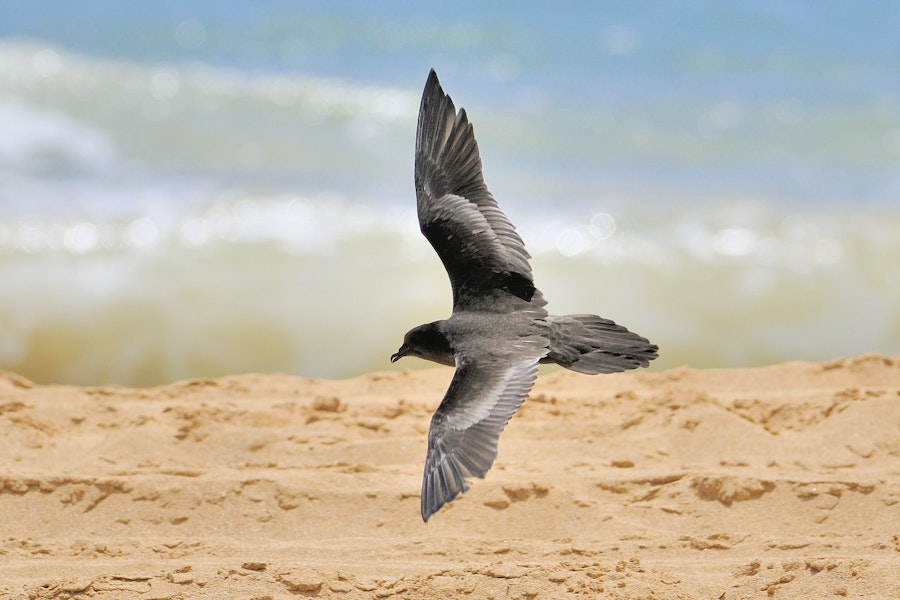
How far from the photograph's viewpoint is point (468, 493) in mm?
4996

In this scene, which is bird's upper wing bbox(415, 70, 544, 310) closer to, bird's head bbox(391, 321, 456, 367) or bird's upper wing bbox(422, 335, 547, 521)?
bird's head bbox(391, 321, 456, 367)

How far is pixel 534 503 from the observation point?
16.2 feet

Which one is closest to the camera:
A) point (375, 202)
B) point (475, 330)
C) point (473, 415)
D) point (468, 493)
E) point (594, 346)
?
point (473, 415)

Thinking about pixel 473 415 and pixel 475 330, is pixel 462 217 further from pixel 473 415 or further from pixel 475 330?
pixel 473 415

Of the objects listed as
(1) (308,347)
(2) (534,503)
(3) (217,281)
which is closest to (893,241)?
(1) (308,347)

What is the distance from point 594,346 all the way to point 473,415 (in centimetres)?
64

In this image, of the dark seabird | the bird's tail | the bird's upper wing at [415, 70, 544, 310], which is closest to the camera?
the dark seabird

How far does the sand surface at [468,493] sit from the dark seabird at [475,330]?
500 mm

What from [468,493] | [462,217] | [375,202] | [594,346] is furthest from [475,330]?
[375,202]

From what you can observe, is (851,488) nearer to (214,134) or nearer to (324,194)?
(324,194)

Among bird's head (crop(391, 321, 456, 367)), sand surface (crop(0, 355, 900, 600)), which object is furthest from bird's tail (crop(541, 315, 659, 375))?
sand surface (crop(0, 355, 900, 600))

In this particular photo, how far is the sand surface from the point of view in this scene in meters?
4.16

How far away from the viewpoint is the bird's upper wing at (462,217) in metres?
4.93

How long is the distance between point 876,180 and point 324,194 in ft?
20.0
